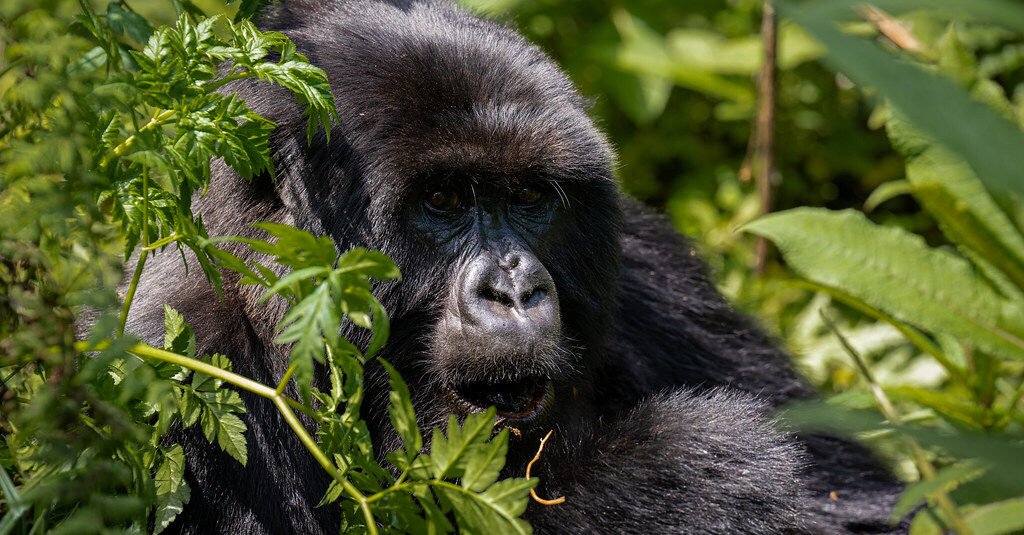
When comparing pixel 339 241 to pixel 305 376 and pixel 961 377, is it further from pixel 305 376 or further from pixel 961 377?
pixel 961 377

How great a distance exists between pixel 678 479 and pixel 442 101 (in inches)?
47.0

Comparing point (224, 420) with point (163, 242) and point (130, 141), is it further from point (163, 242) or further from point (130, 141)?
point (130, 141)

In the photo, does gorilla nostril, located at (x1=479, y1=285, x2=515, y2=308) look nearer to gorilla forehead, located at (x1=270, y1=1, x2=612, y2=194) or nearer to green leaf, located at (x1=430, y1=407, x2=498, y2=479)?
gorilla forehead, located at (x1=270, y1=1, x2=612, y2=194)

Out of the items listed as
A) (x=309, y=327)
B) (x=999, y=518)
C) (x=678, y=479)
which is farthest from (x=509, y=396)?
(x=999, y=518)

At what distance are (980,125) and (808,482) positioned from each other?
2520mm

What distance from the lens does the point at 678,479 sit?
2791 millimetres

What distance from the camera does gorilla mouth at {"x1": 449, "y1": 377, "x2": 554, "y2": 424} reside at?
2.69 meters

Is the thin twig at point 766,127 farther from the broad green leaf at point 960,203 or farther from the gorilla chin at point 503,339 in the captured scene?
the gorilla chin at point 503,339

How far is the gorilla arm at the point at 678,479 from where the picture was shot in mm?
2736

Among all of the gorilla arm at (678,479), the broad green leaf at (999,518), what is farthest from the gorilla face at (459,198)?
the broad green leaf at (999,518)

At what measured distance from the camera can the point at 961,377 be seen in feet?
10.3

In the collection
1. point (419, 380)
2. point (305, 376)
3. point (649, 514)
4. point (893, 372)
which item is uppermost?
point (305, 376)

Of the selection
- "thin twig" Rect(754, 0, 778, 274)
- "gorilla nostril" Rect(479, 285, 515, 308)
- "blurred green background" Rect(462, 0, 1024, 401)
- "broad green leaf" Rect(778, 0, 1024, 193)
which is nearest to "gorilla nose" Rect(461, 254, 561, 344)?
"gorilla nostril" Rect(479, 285, 515, 308)

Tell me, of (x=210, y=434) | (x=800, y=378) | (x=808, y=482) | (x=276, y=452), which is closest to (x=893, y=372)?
(x=800, y=378)
